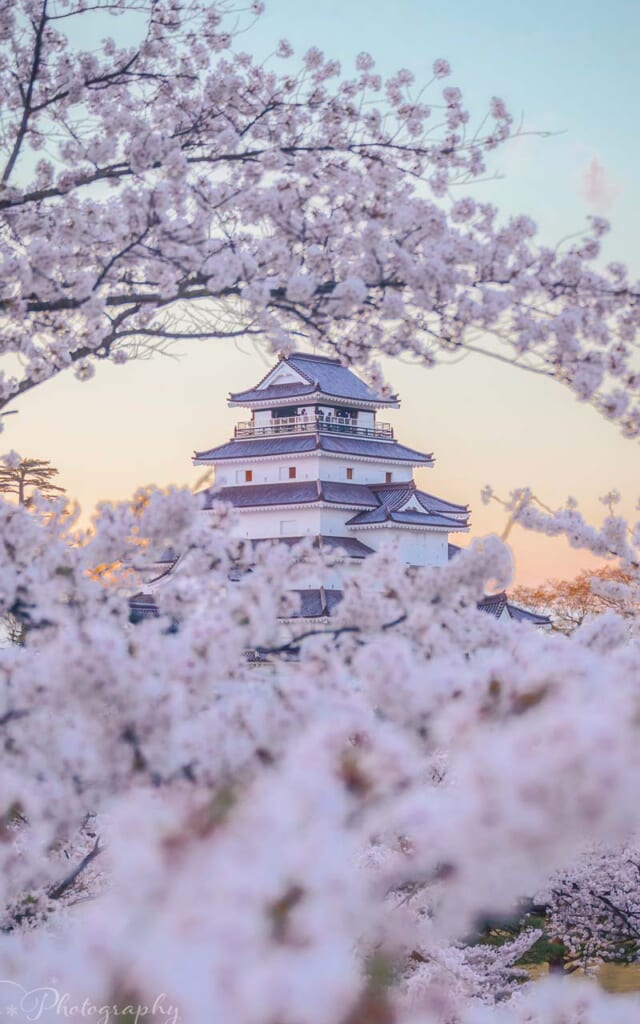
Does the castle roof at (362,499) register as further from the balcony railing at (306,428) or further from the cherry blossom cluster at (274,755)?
the cherry blossom cluster at (274,755)

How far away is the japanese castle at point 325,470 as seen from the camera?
120 feet

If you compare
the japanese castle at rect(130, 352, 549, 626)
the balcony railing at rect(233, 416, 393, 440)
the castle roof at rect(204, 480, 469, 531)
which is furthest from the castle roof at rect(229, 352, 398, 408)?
the castle roof at rect(204, 480, 469, 531)

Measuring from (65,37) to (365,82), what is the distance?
165cm

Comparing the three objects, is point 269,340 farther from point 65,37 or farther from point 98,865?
point 98,865

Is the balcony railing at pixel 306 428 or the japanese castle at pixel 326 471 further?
the balcony railing at pixel 306 428

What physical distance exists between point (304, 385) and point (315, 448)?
2.43m

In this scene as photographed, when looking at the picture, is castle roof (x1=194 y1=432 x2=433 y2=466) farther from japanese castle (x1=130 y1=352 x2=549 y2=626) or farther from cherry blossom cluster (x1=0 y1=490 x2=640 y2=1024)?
cherry blossom cluster (x1=0 y1=490 x2=640 y2=1024)

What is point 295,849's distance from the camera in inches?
72.6

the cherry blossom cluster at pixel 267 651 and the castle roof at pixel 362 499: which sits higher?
the castle roof at pixel 362 499

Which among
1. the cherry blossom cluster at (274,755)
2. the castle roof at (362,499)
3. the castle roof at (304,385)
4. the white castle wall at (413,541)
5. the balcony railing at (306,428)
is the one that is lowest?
the cherry blossom cluster at (274,755)

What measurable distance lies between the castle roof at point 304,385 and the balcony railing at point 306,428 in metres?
0.78

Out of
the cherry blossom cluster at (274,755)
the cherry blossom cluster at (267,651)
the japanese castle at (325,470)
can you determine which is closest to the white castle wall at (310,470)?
the japanese castle at (325,470)

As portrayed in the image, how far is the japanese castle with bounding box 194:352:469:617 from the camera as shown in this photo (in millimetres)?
36719

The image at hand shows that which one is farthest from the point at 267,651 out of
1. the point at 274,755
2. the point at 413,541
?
the point at 413,541
